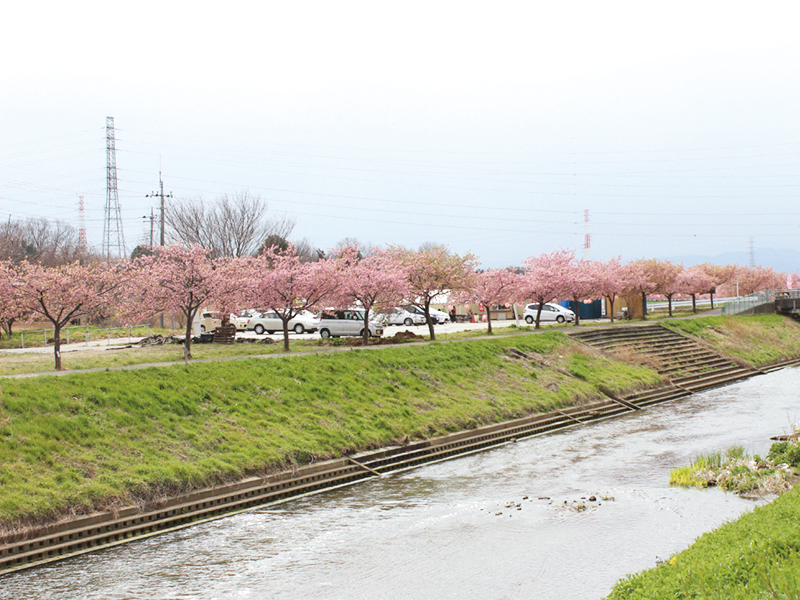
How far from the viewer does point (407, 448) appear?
1827 cm

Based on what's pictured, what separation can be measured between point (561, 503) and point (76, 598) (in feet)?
27.7

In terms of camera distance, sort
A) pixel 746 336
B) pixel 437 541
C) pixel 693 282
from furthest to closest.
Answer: pixel 693 282 → pixel 746 336 → pixel 437 541

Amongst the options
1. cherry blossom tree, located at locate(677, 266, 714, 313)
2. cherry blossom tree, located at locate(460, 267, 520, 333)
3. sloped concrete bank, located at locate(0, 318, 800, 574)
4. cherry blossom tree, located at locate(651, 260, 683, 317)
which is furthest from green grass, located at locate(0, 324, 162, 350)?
cherry blossom tree, located at locate(677, 266, 714, 313)

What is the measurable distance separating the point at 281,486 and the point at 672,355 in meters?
27.4

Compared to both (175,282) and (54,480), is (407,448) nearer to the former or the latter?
(54,480)

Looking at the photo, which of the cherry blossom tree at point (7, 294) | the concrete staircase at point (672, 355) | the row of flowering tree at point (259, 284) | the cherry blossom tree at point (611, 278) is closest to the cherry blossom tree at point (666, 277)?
the cherry blossom tree at point (611, 278)

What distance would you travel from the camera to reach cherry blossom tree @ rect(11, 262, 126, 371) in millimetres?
20734

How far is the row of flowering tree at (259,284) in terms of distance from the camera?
844 inches

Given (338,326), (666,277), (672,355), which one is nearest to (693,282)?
(666,277)

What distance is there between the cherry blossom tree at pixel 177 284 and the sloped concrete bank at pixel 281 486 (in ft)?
34.3

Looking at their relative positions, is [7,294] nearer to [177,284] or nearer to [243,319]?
[177,284]

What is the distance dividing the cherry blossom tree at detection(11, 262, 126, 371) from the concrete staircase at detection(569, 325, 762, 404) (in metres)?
21.8

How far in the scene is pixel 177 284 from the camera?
25.0 metres

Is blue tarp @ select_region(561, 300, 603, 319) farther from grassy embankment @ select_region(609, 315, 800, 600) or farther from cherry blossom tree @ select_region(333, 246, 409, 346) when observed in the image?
grassy embankment @ select_region(609, 315, 800, 600)
